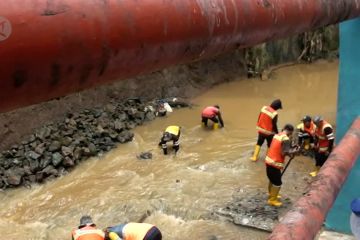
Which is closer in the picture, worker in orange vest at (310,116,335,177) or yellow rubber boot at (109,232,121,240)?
yellow rubber boot at (109,232,121,240)

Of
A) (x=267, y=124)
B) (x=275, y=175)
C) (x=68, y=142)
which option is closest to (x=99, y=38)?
(x=275, y=175)

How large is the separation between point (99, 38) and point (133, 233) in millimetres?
4662

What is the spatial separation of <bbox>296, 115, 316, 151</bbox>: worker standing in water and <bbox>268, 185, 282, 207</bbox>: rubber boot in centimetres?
184

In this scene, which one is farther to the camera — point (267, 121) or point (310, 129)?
point (267, 121)

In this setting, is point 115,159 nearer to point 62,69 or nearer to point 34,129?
point 34,129

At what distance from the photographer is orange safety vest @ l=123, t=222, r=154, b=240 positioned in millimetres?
5137

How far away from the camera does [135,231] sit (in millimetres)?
5191

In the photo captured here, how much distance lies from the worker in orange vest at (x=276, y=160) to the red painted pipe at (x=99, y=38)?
5613 mm

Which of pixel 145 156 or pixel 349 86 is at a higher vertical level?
pixel 349 86

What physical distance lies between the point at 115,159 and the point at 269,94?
637cm

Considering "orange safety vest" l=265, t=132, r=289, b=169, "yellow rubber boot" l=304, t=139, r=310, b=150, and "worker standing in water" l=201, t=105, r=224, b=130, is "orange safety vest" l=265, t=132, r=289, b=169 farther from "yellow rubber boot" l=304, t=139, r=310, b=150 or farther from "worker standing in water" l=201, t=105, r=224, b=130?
"worker standing in water" l=201, t=105, r=224, b=130

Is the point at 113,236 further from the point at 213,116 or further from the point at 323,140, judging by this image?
the point at 213,116

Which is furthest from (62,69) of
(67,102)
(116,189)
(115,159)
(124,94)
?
(124,94)

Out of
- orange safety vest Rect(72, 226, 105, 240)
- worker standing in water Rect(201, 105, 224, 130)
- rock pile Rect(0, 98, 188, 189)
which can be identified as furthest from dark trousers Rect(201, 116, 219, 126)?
orange safety vest Rect(72, 226, 105, 240)
